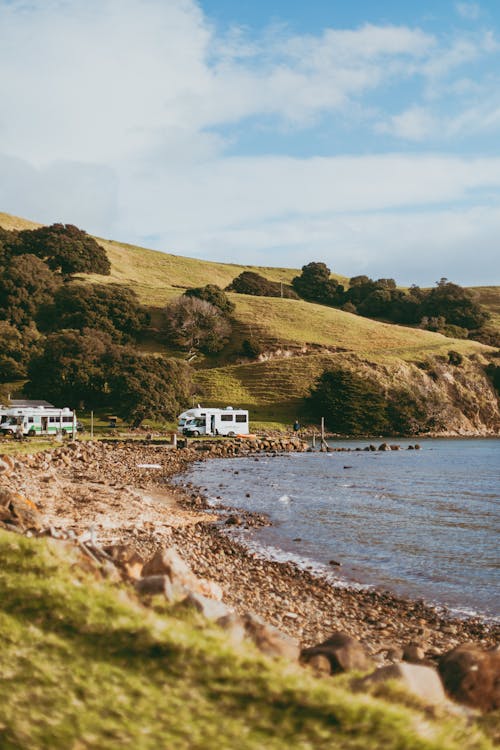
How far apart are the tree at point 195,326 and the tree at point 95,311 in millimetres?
6072

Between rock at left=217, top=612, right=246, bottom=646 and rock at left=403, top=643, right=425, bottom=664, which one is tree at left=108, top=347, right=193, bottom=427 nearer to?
rock at left=403, top=643, right=425, bottom=664

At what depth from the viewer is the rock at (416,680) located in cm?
649

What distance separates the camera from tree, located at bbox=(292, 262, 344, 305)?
161 meters

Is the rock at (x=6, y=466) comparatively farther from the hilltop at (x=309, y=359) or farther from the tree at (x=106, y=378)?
the hilltop at (x=309, y=359)

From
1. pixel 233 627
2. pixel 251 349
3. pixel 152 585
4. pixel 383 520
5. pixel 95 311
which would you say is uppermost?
pixel 95 311

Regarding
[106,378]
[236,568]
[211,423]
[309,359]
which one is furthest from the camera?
[309,359]

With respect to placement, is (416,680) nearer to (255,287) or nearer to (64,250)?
(64,250)

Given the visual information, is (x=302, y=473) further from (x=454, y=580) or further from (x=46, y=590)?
(x=46, y=590)

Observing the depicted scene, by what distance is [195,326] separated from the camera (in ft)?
361

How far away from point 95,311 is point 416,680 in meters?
106

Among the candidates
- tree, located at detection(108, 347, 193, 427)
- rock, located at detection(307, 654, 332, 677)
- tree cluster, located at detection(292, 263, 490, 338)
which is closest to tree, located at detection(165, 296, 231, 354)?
tree, located at detection(108, 347, 193, 427)

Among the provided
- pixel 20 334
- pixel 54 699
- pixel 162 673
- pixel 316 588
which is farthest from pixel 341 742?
pixel 20 334

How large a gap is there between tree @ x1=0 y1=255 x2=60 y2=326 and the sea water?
228 ft

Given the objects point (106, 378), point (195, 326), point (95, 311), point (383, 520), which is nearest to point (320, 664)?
point (383, 520)
